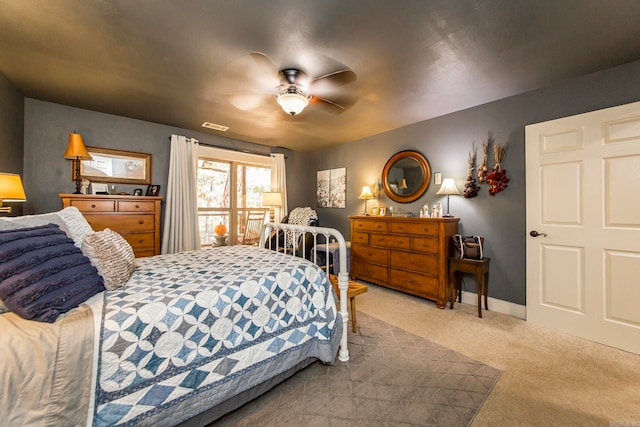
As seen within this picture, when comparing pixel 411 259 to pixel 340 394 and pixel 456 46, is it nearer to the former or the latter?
pixel 340 394

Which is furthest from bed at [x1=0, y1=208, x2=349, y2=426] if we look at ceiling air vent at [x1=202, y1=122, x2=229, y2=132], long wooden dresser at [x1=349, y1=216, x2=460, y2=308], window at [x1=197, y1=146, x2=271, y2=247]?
window at [x1=197, y1=146, x2=271, y2=247]

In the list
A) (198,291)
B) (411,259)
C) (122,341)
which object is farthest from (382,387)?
(411,259)

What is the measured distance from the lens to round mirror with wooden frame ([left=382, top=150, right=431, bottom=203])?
12.1ft

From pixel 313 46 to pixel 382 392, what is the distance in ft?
8.31

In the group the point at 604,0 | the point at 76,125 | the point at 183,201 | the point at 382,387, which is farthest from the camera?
the point at 183,201

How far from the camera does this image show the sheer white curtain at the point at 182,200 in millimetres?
3932

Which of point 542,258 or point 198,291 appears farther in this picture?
point 542,258

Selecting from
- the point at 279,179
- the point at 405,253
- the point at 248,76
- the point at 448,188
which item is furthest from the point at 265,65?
the point at 279,179

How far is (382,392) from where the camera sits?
165cm

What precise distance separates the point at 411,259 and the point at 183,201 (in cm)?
354

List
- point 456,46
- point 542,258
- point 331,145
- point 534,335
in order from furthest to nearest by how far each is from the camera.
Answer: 1. point 331,145
2. point 542,258
3. point 534,335
4. point 456,46

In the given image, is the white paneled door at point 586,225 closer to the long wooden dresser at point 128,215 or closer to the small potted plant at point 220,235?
the small potted plant at point 220,235

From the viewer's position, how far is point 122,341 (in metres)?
1.12

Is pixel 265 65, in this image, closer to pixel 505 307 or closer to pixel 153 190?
pixel 153 190
